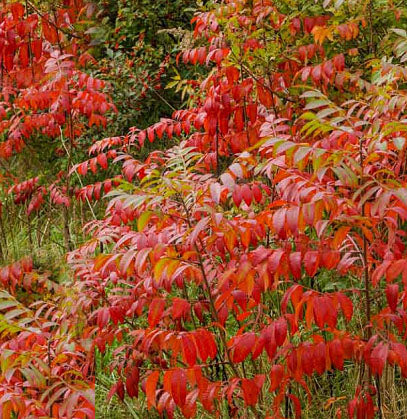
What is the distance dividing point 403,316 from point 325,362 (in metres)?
0.37

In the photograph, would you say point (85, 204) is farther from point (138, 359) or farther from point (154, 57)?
point (138, 359)

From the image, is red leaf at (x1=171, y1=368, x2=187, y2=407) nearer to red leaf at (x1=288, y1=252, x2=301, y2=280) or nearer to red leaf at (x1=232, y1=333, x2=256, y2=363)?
red leaf at (x1=232, y1=333, x2=256, y2=363)

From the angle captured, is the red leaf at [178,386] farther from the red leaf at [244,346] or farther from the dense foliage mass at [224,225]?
the red leaf at [244,346]

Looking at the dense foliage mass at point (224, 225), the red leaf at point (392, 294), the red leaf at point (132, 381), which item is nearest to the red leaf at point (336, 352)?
the dense foliage mass at point (224, 225)

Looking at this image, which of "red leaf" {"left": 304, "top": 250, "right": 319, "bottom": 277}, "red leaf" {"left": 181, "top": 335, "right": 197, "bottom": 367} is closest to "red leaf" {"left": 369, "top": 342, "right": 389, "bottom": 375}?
"red leaf" {"left": 304, "top": 250, "right": 319, "bottom": 277}

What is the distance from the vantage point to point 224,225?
2297 millimetres

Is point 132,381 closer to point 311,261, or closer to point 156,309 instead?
point 156,309

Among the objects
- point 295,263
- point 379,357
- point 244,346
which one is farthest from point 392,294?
point 244,346

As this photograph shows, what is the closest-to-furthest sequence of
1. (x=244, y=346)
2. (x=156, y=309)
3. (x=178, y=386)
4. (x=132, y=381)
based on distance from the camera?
(x=178, y=386), (x=244, y=346), (x=156, y=309), (x=132, y=381)

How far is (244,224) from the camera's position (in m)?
2.34

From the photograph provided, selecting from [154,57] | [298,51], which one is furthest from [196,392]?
[154,57]

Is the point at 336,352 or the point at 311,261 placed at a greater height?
the point at 311,261

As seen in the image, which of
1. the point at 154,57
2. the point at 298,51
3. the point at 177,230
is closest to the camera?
the point at 177,230

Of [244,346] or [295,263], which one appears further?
[244,346]
